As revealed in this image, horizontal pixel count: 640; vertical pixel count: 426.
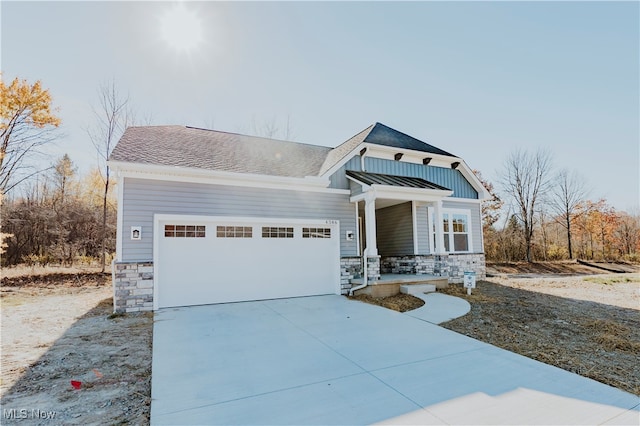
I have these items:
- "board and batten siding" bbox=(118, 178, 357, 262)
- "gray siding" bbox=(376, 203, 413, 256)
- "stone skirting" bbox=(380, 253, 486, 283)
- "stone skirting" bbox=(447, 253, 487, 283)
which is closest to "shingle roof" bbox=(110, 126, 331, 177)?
"board and batten siding" bbox=(118, 178, 357, 262)

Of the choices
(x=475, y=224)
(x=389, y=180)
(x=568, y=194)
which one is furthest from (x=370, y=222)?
(x=568, y=194)


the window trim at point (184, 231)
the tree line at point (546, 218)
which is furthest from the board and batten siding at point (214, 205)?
the tree line at point (546, 218)

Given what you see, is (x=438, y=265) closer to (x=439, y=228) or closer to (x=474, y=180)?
(x=439, y=228)

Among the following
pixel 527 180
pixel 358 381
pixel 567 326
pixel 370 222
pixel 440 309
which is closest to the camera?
pixel 358 381

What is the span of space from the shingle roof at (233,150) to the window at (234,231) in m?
1.57

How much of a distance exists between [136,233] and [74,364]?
12.4ft

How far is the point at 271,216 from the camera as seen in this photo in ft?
30.0

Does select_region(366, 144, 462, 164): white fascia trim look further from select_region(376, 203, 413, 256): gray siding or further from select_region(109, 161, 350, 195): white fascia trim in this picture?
select_region(109, 161, 350, 195): white fascia trim

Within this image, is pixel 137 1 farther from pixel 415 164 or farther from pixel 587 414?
pixel 587 414

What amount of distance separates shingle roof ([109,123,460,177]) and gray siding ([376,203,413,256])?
253cm

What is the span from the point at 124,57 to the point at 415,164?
10926mm

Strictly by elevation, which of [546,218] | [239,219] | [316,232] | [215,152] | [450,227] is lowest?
[316,232]

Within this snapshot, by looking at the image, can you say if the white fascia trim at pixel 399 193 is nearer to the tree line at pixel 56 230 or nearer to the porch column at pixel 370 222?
the porch column at pixel 370 222

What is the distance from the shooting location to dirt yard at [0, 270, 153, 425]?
309 cm
